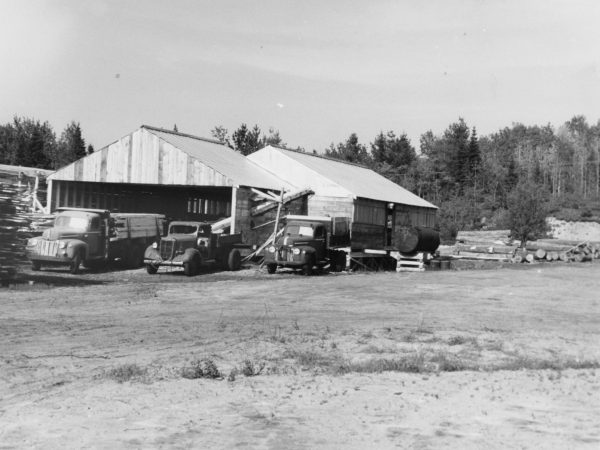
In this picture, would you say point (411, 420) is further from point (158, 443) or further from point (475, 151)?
point (475, 151)

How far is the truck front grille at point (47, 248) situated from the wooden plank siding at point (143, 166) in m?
7.34

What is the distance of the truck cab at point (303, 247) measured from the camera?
26844 mm

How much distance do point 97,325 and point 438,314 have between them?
719 centimetres

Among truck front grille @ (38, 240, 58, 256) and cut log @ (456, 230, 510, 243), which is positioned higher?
cut log @ (456, 230, 510, 243)

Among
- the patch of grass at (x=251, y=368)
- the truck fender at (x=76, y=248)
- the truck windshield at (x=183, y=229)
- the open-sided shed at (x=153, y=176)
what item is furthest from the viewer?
the open-sided shed at (x=153, y=176)

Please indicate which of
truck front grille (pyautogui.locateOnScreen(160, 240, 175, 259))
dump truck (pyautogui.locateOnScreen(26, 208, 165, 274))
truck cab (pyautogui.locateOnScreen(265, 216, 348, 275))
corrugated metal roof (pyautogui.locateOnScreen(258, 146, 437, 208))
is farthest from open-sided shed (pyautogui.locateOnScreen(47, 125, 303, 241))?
truck front grille (pyautogui.locateOnScreen(160, 240, 175, 259))

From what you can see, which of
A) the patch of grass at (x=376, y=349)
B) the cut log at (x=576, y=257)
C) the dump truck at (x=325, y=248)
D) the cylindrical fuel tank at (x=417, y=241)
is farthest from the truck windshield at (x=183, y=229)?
the cut log at (x=576, y=257)

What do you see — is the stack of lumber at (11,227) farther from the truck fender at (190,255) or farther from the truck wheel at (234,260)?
the truck wheel at (234,260)

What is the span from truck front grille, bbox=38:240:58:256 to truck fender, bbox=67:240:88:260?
0.43 metres

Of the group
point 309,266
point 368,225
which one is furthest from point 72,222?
point 368,225

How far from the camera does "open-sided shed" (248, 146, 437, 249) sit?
35094 millimetres

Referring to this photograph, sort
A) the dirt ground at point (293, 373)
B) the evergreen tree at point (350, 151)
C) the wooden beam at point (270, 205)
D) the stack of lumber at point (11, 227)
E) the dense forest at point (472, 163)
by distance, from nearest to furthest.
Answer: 1. the dirt ground at point (293, 373)
2. the stack of lumber at point (11, 227)
3. the wooden beam at point (270, 205)
4. the dense forest at point (472, 163)
5. the evergreen tree at point (350, 151)

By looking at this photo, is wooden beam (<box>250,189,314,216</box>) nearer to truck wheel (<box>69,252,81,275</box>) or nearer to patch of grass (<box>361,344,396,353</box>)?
truck wheel (<box>69,252,81,275</box>)

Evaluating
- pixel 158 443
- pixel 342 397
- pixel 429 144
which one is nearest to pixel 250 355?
pixel 342 397
